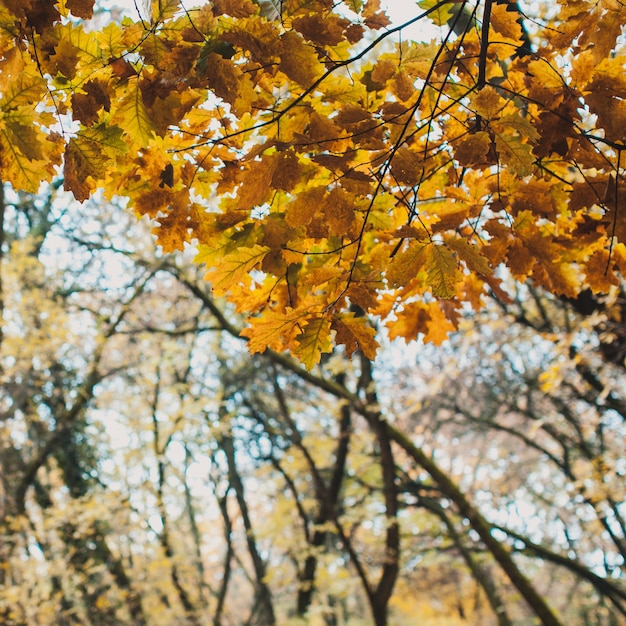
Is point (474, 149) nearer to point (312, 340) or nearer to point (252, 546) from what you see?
point (312, 340)

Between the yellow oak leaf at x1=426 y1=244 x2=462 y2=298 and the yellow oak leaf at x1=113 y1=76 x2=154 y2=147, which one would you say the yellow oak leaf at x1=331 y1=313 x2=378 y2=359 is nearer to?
the yellow oak leaf at x1=426 y1=244 x2=462 y2=298

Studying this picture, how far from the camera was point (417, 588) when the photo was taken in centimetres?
1659

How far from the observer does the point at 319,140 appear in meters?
1.33

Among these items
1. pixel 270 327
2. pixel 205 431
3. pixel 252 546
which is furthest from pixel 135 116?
pixel 252 546

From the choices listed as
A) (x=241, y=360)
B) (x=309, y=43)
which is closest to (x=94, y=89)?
(x=309, y=43)

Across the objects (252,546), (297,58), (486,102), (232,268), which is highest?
(252,546)

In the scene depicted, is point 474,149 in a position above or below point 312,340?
above

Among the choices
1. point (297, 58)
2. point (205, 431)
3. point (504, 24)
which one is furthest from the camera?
point (205, 431)

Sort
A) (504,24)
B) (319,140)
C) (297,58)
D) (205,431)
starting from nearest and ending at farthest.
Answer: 1. (297,58)
2. (319,140)
3. (504,24)
4. (205,431)

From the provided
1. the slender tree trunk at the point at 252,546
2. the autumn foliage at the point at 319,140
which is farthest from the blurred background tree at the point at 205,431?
the autumn foliage at the point at 319,140

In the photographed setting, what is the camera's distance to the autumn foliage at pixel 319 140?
3.90 feet

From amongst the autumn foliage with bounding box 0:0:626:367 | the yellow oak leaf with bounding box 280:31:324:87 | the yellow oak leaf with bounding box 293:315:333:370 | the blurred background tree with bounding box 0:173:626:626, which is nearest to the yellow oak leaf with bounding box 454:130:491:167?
the autumn foliage with bounding box 0:0:626:367

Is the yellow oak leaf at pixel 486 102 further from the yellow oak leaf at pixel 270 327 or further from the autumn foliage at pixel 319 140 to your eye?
the yellow oak leaf at pixel 270 327

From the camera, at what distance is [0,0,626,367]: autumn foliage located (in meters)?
1.19
